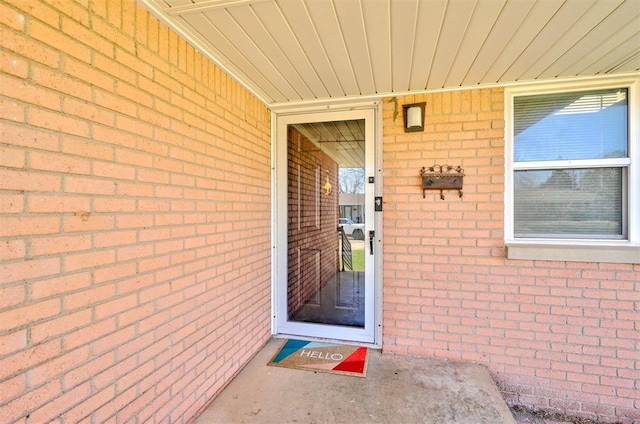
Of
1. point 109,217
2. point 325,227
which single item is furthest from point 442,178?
point 109,217

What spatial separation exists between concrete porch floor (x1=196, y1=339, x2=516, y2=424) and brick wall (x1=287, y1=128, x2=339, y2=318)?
2.80ft

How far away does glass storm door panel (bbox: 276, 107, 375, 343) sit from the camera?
2.85 metres

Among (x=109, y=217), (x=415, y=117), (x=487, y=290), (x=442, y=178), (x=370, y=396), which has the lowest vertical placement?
(x=370, y=396)

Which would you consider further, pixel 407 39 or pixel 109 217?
pixel 407 39

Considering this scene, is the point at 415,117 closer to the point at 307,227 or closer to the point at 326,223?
the point at 326,223

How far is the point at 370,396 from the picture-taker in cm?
211

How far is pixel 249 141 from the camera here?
2584 millimetres

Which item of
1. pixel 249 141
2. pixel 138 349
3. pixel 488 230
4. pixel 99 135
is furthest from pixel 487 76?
pixel 138 349

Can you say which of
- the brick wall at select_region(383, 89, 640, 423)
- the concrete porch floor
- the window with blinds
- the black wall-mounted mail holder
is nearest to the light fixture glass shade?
the brick wall at select_region(383, 89, 640, 423)

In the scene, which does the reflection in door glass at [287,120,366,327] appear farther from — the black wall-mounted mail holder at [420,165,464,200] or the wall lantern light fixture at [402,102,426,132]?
the black wall-mounted mail holder at [420,165,464,200]

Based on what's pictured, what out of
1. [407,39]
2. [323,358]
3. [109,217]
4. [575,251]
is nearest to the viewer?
[109,217]

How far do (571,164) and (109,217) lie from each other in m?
3.21

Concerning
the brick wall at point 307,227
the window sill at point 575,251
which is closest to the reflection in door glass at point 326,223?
the brick wall at point 307,227

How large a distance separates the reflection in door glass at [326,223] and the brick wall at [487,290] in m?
0.32
